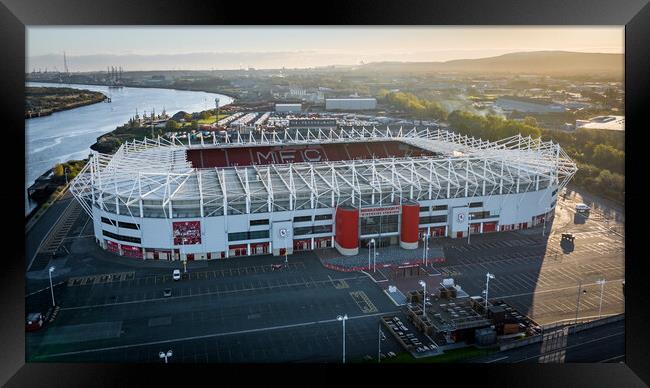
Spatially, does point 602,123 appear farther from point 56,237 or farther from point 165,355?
Answer: point 56,237

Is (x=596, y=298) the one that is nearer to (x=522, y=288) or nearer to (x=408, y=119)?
(x=522, y=288)

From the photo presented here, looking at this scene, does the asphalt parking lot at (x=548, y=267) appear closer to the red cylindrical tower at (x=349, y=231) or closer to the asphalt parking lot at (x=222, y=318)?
the red cylindrical tower at (x=349, y=231)

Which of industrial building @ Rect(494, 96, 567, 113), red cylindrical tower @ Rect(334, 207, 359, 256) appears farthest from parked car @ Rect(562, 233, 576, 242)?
industrial building @ Rect(494, 96, 567, 113)

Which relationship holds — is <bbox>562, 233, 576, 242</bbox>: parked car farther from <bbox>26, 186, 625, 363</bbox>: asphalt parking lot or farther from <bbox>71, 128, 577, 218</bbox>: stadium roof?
<bbox>71, 128, 577, 218</bbox>: stadium roof

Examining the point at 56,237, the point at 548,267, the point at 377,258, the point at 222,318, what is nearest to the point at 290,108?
the point at 56,237

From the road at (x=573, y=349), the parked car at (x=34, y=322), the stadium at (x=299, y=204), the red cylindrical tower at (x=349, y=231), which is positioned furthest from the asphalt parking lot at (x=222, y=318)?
the road at (x=573, y=349)
